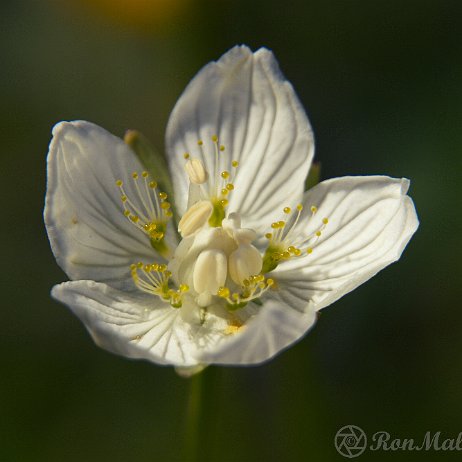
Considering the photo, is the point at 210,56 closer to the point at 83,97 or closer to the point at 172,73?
the point at 172,73

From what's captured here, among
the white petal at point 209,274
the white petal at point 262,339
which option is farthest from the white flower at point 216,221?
the white petal at point 262,339

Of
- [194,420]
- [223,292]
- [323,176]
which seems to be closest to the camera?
[194,420]

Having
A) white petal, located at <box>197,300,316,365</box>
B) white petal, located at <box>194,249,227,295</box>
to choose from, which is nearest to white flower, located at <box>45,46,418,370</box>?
white petal, located at <box>194,249,227,295</box>

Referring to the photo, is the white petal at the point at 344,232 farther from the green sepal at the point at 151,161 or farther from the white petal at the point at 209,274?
the green sepal at the point at 151,161

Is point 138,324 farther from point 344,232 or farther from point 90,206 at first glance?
point 344,232

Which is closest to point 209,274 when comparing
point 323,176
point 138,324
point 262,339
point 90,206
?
point 138,324

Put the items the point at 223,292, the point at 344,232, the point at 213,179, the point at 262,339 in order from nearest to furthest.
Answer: the point at 262,339 < the point at 223,292 < the point at 344,232 < the point at 213,179

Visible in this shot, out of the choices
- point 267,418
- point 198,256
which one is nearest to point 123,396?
point 267,418
